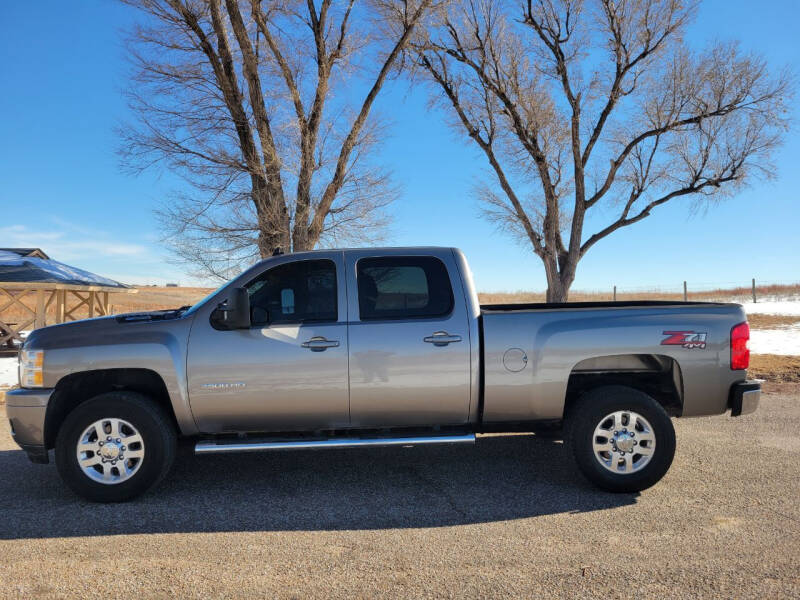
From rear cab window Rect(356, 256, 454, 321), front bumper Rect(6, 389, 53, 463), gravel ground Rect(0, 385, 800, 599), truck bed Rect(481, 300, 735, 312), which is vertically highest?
rear cab window Rect(356, 256, 454, 321)

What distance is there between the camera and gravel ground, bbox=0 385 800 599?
3.38 meters

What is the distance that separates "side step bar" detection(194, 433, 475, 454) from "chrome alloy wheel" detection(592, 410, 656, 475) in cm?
106

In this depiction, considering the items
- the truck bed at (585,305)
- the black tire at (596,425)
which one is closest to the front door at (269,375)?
the truck bed at (585,305)

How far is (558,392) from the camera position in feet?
16.3

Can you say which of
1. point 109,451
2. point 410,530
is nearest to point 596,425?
point 410,530

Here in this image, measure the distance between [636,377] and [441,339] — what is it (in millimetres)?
1848

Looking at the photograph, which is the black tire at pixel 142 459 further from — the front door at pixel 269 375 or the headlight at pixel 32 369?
the headlight at pixel 32 369

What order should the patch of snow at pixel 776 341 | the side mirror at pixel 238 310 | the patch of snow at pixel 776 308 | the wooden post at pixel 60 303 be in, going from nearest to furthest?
the side mirror at pixel 238 310 < the patch of snow at pixel 776 341 < the wooden post at pixel 60 303 < the patch of snow at pixel 776 308

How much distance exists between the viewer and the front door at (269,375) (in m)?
4.88

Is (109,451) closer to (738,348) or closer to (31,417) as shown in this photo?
(31,417)

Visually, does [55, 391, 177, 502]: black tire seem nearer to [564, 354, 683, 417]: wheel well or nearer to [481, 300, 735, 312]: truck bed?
[481, 300, 735, 312]: truck bed

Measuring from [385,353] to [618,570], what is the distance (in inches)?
89.9

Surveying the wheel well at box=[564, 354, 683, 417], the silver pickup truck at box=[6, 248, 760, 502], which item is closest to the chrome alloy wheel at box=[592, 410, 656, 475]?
the silver pickup truck at box=[6, 248, 760, 502]

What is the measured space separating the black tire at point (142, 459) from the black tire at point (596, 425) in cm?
334
